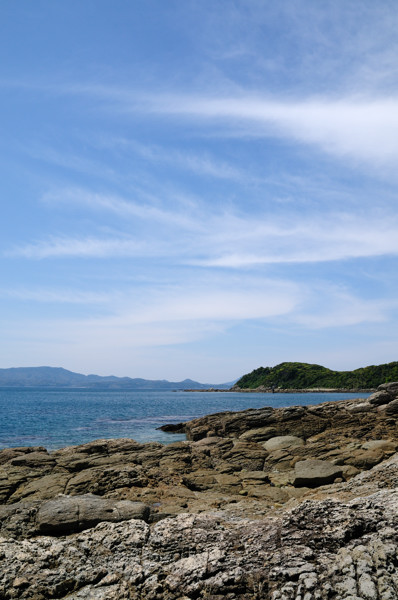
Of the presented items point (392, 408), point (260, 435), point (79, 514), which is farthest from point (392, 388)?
point (79, 514)

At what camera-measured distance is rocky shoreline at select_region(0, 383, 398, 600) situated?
24.8 feet

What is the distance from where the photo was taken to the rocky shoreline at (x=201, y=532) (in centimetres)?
755

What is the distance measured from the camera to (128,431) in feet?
174

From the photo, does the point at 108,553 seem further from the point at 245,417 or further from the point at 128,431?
the point at 128,431

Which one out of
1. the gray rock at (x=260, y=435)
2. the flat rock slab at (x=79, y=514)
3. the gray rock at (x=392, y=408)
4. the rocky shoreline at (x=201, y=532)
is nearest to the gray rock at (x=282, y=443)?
the gray rock at (x=260, y=435)

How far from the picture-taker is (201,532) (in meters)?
9.57

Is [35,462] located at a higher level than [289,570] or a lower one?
lower

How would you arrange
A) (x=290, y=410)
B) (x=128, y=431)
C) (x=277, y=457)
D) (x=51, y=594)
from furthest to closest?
(x=128, y=431) < (x=290, y=410) < (x=277, y=457) < (x=51, y=594)

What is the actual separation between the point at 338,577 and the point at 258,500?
945cm

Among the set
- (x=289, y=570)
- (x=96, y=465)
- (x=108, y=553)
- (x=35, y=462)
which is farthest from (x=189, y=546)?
(x=35, y=462)

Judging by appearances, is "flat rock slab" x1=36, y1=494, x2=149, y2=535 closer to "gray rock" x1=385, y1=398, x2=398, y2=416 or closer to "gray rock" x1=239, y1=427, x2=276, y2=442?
"gray rock" x1=239, y1=427, x2=276, y2=442

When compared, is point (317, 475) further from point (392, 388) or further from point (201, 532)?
point (392, 388)

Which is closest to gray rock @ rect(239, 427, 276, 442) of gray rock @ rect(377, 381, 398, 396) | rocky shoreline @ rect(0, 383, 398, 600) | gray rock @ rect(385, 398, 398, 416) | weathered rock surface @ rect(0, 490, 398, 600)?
rocky shoreline @ rect(0, 383, 398, 600)

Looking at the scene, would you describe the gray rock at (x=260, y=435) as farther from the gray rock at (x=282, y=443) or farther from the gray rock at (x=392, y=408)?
the gray rock at (x=392, y=408)
